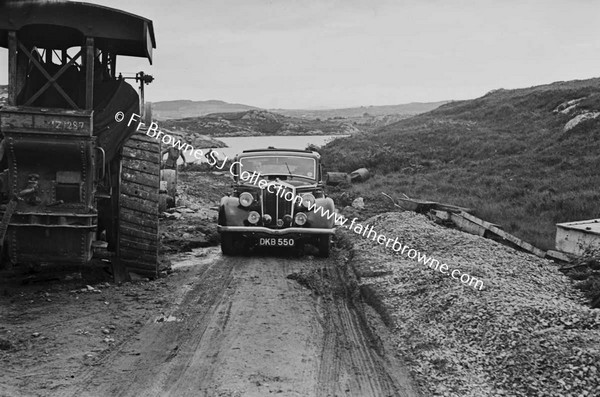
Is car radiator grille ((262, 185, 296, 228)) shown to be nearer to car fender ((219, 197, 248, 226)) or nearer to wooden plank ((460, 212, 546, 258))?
car fender ((219, 197, 248, 226))

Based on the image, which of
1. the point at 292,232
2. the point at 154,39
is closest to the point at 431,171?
the point at 292,232

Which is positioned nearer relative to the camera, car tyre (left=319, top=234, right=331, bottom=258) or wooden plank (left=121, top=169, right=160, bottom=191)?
wooden plank (left=121, top=169, right=160, bottom=191)

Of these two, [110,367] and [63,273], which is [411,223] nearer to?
[63,273]

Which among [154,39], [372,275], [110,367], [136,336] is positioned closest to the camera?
[110,367]

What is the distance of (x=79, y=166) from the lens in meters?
6.54

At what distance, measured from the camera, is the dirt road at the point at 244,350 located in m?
4.64

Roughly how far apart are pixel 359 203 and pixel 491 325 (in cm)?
1089

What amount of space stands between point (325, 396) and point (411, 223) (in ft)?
25.8

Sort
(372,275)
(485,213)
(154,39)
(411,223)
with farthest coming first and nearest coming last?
(485,213), (411,223), (372,275), (154,39)

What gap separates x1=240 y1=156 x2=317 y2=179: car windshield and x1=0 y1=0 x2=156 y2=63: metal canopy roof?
4.21 m

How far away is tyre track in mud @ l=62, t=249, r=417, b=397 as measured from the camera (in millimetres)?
4664

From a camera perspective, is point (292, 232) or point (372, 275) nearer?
point (372, 275)

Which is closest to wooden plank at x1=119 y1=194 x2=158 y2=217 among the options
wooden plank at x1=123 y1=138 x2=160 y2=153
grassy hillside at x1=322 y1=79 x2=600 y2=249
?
wooden plank at x1=123 y1=138 x2=160 y2=153

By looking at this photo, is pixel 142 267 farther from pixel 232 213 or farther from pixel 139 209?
pixel 232 213
